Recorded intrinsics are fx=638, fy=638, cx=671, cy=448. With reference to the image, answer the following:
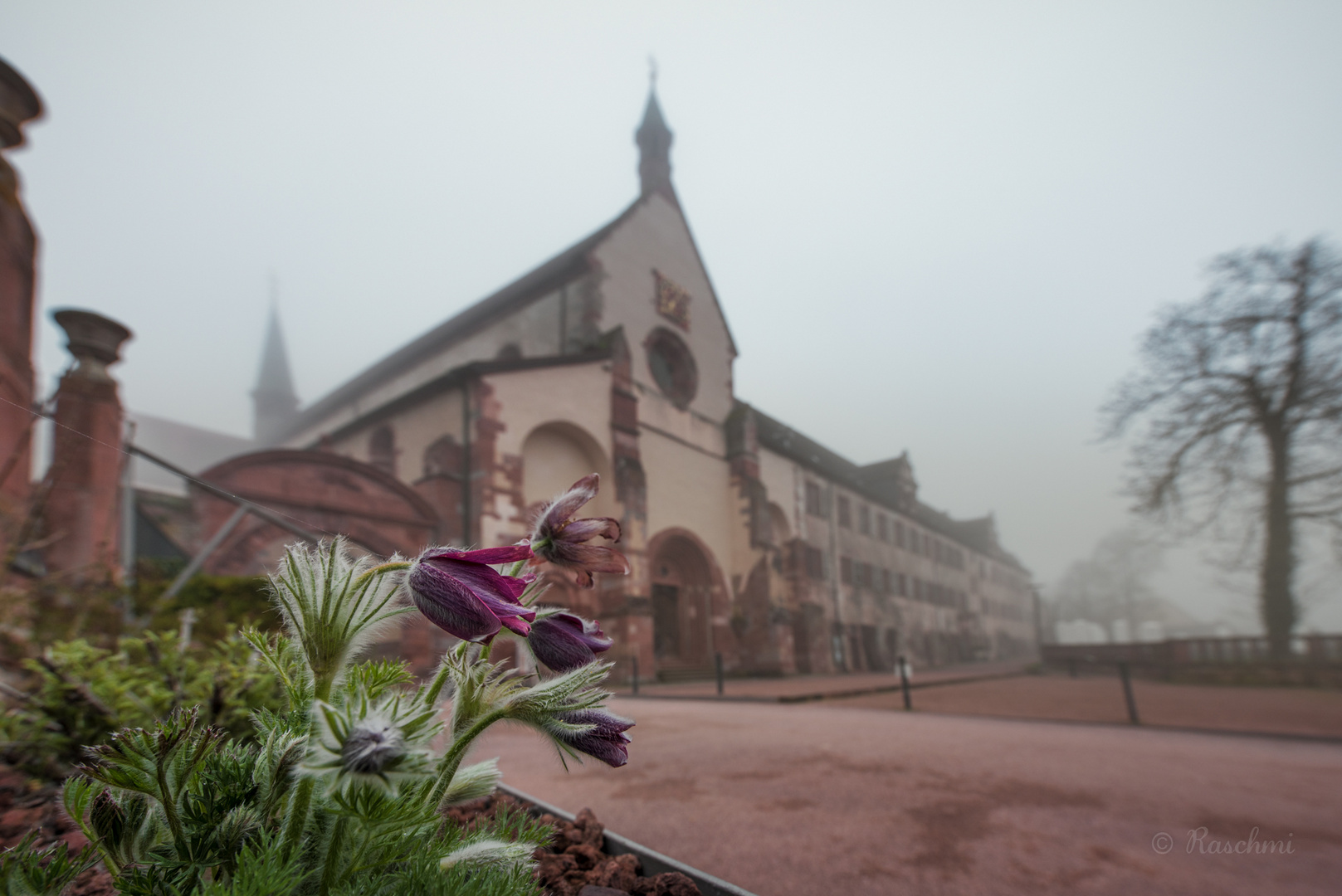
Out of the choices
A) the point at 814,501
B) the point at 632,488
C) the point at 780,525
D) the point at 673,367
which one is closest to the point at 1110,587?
the point at 814,501

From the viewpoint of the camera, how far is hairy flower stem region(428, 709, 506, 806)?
2.25ft

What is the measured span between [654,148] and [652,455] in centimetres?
1189

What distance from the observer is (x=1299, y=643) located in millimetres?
14320

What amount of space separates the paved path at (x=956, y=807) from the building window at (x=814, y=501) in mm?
18512

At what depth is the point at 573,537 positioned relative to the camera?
80 cm

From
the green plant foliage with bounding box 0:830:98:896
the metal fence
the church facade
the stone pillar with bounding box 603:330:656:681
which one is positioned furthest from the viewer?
the metal fence

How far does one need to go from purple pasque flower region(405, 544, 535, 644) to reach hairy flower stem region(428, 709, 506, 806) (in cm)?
11

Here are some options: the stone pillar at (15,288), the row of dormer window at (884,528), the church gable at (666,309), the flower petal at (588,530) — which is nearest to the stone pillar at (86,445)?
the stone pillar at (15,288)

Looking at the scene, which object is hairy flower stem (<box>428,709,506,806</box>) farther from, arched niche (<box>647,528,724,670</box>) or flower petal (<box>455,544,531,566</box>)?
arched niche (<box>647,528,724,670</box>)

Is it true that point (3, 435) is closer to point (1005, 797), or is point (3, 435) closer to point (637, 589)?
point (1005, 797)

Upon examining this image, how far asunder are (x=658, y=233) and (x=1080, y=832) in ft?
62.0

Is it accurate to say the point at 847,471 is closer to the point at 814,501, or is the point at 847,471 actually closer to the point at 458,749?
the point at 814,501

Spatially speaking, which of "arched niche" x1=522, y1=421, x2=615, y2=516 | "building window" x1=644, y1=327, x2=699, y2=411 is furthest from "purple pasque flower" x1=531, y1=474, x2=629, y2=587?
"building window" x1=644, y1=327, x2=699, y2=411

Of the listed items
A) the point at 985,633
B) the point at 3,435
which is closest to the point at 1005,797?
the point at 3,435
